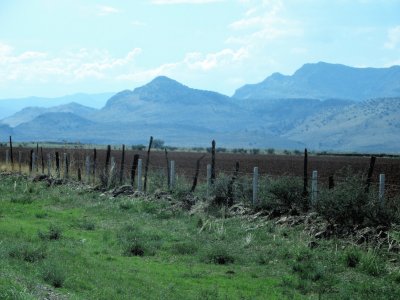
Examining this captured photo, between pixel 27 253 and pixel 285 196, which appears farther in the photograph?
pixel 285 196

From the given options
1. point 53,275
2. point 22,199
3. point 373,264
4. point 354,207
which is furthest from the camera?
point 22,199

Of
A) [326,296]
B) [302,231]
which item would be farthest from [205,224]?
[326,296]

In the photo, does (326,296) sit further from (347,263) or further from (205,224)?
(205,224)

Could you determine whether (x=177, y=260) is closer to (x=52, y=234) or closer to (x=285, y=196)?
(x=52, y=234)

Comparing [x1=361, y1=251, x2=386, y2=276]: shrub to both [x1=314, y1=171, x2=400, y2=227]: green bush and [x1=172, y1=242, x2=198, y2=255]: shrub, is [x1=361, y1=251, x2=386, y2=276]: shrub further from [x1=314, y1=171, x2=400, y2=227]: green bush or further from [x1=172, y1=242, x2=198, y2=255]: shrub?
[x1=172, y1=242, x2=198, y2=255]: shrub

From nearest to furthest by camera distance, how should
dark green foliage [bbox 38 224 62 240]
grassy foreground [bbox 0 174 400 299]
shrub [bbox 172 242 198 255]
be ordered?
grassy foreground [bbox 0 174 400 299] → shrub [bbox 172 242 198 255] → dark green foliage [bbox 38 224 62 240]

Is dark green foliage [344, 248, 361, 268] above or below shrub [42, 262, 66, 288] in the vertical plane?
below

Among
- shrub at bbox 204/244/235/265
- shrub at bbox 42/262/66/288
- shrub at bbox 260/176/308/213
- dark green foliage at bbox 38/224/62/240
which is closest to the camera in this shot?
shrub at bbox 42/262/66/288

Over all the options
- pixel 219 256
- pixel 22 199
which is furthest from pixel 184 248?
pixel 22 199

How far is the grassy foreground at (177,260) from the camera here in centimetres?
1095

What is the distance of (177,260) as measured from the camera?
14344mm

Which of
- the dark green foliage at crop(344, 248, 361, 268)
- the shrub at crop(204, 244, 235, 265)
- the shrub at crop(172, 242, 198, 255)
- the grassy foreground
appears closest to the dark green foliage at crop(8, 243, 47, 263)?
the grassy foreground

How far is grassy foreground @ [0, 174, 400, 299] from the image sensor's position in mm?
10953

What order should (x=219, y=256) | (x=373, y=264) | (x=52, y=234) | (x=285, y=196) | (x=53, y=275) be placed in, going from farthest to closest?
1. (x=285, y=196)
2. (x=52, y=234)
3. (x=219, y=256)
4. (x=373, y=264)
5. (x=53, y=275)
